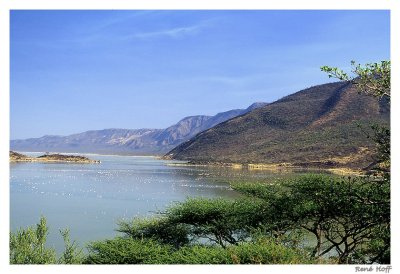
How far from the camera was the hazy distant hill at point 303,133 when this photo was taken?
47.8 meters

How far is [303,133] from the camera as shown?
58.2m

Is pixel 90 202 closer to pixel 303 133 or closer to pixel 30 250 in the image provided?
pixel 30 250

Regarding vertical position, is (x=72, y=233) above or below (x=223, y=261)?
below

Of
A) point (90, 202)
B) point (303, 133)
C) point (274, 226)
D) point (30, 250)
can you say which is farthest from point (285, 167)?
point (30, 250)

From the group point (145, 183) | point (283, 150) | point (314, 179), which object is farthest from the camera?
point (283, 150)

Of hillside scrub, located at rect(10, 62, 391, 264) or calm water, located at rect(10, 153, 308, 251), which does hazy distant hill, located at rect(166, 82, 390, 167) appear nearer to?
calm water, located at rect(10, 153, 308, 251)

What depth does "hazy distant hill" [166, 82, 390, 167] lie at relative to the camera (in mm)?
47809

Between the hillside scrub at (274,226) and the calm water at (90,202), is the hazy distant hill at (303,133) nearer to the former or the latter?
the calm water at (90,202)

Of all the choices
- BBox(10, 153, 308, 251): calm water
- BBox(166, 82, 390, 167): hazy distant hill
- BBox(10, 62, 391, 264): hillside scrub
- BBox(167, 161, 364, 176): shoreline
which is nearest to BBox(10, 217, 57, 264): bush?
BBox(10, 62, 391, 264): hillside scrub
